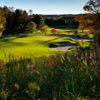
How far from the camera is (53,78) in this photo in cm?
547

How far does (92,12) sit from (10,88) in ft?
155

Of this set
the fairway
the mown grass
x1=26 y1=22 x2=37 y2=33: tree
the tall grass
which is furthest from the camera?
x1=26 y1=22 x2=37 y2=33: tree

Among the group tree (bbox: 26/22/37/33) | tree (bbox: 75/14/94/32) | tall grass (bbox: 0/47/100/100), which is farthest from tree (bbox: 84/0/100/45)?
tall grass (bbox: 0/47/100/100)

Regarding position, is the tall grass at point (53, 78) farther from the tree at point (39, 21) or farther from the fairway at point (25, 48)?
the tree at point (39, 21)

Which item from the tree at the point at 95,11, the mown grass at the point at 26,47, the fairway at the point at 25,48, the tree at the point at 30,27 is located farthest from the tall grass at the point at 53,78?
the tree at the point at 30,27

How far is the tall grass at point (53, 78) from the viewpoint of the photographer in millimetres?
5016

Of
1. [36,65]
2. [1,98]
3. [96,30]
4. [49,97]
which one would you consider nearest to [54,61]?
[36,65]

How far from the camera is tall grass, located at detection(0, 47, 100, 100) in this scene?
16.5ft

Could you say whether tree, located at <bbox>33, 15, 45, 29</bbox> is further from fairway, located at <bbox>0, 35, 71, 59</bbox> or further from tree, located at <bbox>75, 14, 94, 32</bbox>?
tree, located at <bbox>75, 14, 94, 32</bbox>

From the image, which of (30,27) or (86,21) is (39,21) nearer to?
(30,27)

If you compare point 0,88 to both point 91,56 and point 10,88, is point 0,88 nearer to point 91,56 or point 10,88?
point 10,88

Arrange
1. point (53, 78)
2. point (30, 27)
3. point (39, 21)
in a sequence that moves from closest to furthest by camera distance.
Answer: point (53, 78) < point (30, 27) < point (39, 21)

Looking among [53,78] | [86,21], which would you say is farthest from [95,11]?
[53,78]

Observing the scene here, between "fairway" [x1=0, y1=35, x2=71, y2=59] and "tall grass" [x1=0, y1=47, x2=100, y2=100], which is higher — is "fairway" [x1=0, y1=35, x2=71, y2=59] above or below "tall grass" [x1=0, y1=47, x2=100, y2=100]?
below
